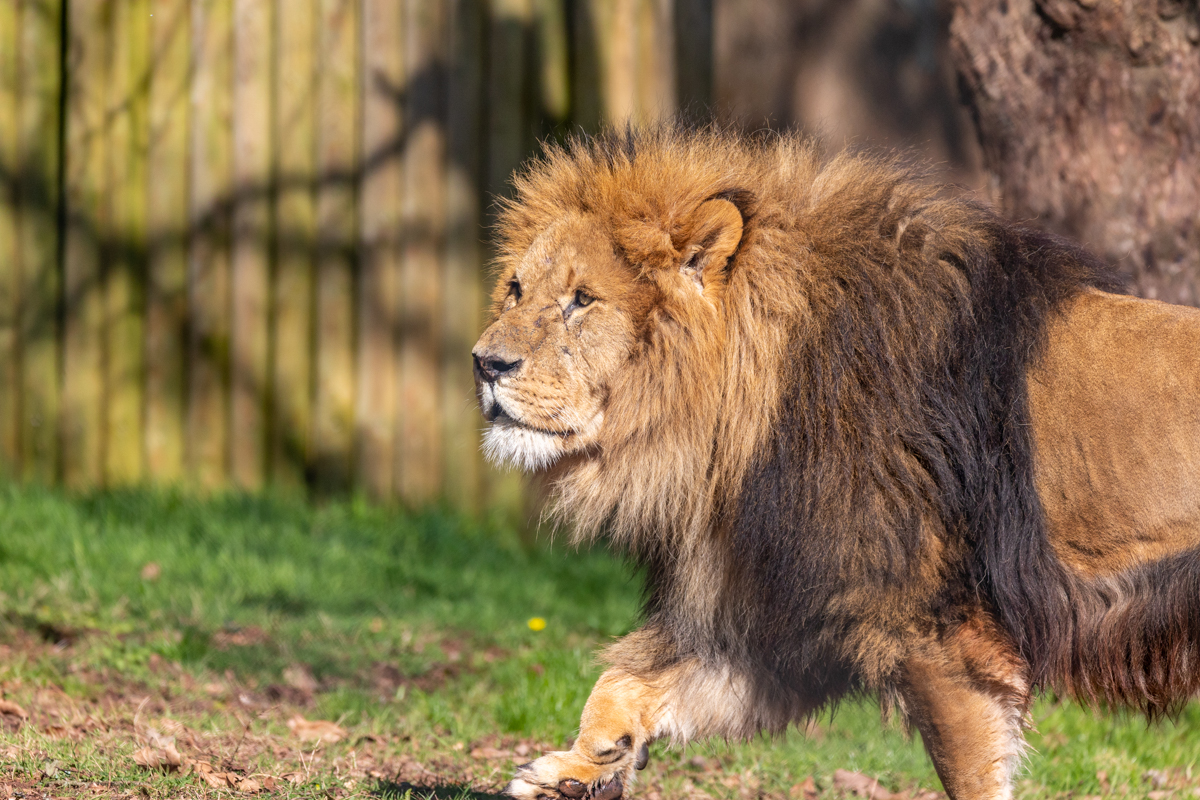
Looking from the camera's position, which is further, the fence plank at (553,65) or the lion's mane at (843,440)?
the fence plank at (553,65)

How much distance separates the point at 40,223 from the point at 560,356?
4637mm

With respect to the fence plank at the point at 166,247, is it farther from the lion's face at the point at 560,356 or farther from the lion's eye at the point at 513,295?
the lion's face at the point at 560,356

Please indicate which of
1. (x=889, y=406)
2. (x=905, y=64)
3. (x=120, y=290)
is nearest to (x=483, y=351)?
(x=889, y=406)

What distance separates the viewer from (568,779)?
3.19 m

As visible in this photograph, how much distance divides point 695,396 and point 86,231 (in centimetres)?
472

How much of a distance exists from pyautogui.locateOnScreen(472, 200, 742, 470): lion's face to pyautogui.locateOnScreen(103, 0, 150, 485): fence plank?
410 centimetres

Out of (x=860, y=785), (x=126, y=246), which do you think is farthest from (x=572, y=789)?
(x=126, y=246)

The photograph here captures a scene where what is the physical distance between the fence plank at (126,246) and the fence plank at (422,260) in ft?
4.67

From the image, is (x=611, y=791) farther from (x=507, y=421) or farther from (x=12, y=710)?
(x=12, y=710)

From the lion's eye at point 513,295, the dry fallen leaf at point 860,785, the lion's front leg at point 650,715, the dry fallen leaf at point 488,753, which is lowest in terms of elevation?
the dry fallen leaf at point 860,785

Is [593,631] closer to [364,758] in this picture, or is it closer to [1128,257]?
[364,758]

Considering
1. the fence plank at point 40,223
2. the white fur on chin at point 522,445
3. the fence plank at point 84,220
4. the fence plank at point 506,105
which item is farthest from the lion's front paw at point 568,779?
the fence plank at point 40,223

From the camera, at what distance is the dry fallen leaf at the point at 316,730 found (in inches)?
159

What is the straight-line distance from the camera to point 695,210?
3156mm
